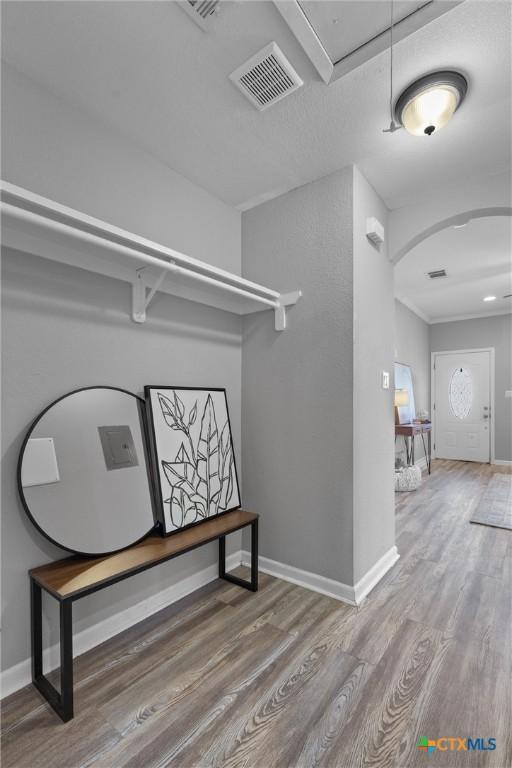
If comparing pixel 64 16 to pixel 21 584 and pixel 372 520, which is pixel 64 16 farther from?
pixel 372 520

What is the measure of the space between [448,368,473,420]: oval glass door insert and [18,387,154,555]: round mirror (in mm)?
6777

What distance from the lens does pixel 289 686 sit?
5.10ft

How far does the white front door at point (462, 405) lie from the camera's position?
681cm

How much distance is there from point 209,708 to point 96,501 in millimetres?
953

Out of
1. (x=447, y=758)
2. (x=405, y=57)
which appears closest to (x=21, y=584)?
(x=447, y=758)

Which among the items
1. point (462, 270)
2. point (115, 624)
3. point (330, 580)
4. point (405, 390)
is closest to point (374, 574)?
point (330, 580)

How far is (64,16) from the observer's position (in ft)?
4.60

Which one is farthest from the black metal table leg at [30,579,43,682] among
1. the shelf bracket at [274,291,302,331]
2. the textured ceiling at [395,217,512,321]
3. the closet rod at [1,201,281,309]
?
the textured ceiling at [395,217,512,321]

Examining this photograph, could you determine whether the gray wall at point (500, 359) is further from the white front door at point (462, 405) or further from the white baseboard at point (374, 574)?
the white baseboard at point (374, 574)

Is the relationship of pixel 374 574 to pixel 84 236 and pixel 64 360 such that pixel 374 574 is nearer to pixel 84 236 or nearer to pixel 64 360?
pixel 64 360

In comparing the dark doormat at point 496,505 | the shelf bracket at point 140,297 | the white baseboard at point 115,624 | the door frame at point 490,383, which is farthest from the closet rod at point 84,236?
the door frame at point 490,383

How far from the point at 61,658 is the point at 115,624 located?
552 millimetres

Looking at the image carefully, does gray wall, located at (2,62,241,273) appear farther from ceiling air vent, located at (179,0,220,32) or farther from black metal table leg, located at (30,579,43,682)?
black metal table leg, located at (30,579,43,682)

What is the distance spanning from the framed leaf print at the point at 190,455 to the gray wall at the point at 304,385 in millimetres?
278
